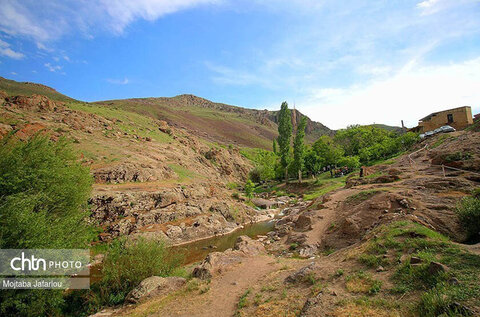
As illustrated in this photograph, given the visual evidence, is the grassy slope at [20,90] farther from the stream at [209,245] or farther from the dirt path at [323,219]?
the dirt path at [323,219]

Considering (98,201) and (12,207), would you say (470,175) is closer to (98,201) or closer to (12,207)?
(12,207)

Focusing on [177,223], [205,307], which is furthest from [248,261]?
[177,223]

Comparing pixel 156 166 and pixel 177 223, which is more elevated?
pixel 156 166

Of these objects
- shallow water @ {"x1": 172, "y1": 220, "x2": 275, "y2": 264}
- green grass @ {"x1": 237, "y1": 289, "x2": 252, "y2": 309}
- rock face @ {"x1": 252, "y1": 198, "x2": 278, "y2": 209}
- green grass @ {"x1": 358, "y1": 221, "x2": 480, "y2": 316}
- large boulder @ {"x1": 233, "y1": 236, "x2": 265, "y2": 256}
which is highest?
green grass @ {"x1": 358, "y1": 221, "x2": 480, "y2": 316}

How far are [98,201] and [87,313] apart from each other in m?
16.5

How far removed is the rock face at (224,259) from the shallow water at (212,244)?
222 inches

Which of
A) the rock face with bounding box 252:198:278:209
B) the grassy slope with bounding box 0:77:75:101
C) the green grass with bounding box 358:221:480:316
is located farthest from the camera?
the grassy slope with bounding box 0:77:75:101

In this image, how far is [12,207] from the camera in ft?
33.4

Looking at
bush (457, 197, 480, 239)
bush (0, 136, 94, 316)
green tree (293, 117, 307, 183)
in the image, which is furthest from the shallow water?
green tree (293, 117, 307, 183)

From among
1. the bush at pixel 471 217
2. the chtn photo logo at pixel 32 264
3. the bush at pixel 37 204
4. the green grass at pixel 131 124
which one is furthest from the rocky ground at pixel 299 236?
the green grass at pixel 131 124

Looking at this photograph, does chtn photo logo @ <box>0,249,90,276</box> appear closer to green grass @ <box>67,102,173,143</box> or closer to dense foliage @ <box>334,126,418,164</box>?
green grass @ <box>67,102,173,143</box>

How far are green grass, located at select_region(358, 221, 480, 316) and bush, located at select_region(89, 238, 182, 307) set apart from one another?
12.3 m

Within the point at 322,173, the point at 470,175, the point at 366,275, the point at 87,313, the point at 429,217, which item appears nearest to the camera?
the point at 366,275

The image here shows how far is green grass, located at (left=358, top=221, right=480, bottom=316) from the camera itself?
566 cm
